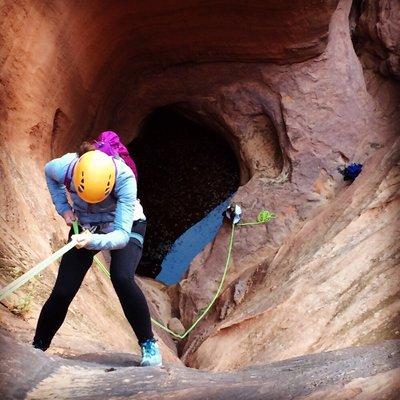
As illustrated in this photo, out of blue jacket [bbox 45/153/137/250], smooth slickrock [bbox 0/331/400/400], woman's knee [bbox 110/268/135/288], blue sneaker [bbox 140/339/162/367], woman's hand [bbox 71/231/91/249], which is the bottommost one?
smooth slickrock [bbox 0/331/400/400]

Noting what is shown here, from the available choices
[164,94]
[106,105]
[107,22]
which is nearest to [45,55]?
[107,22]

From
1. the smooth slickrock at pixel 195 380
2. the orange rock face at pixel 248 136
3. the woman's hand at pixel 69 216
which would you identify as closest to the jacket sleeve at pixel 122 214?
the woman's hand at pixel 69 216

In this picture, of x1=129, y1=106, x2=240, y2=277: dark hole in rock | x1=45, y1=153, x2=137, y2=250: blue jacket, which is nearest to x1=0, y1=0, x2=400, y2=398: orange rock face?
x1=129, y1=106, x2=240, y2=277: dark hole in rock

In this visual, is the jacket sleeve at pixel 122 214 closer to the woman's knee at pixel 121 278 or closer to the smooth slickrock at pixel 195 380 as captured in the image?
A: the woman's knee at pixel 121 278

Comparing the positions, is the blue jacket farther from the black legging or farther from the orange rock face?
the orange rock face

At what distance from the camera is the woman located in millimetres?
2445

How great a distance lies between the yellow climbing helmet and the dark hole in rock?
457 cm

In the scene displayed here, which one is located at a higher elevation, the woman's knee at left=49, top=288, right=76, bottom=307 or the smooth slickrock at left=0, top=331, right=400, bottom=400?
the woman's knee at left=49, top=288, right=76, bottom=307

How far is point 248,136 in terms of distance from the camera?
6.91 m

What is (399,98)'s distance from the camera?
6.95 meters

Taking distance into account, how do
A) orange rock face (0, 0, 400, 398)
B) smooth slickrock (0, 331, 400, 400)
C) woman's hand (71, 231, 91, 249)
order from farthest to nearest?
1. orange rock face (0, 0, 400, 398)
2. woman's hand (71, 231, 91, 249)
3. smooth slickrock (0, 331, 400, 400)

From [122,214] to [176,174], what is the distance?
4.92 metres

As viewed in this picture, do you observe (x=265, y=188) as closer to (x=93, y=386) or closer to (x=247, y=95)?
(x=247, y=95)

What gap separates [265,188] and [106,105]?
2108 mm
